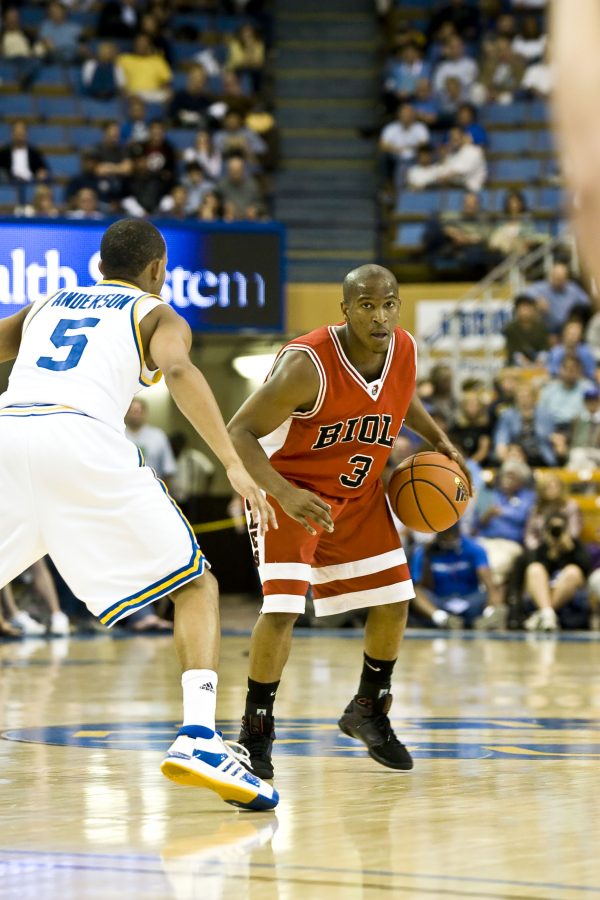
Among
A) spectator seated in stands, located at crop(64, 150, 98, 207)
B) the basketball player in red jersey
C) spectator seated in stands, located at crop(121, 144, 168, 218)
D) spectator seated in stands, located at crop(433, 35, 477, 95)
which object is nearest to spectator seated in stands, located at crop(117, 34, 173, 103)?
spectator seated in stands, located at crop(64, 150, 98, 207)

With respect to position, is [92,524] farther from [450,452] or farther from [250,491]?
[450,452]

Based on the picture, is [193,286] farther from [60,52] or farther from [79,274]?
[60,52]

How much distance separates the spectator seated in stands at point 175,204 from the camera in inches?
548

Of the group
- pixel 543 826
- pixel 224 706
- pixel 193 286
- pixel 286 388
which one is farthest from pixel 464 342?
pixel 543 826

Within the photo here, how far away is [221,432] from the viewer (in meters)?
3.76

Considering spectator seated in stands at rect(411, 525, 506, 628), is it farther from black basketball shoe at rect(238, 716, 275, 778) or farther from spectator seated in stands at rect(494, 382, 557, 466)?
black basketball shoe at rect(238, 716, 275, 778)

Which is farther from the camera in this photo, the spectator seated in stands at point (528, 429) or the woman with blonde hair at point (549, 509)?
the spectator seated in stands at point (528, 429)

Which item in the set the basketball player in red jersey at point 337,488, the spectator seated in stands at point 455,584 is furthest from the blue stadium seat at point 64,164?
the basketball player in red jersey at point 337,488

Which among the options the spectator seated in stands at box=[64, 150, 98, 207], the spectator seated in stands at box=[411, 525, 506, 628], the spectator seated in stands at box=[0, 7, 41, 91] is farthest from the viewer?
the spectator seated in stands at box=[0, 7, 41, 91]

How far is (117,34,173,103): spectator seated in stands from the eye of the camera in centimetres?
1605

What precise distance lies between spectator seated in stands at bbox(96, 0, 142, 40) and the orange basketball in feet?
40.7

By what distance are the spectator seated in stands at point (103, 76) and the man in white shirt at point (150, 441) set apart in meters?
5.52

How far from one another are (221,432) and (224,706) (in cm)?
268

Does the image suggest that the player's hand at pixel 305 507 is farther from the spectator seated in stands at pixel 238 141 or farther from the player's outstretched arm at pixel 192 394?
the spectator seated in stands at pixel 238 141
